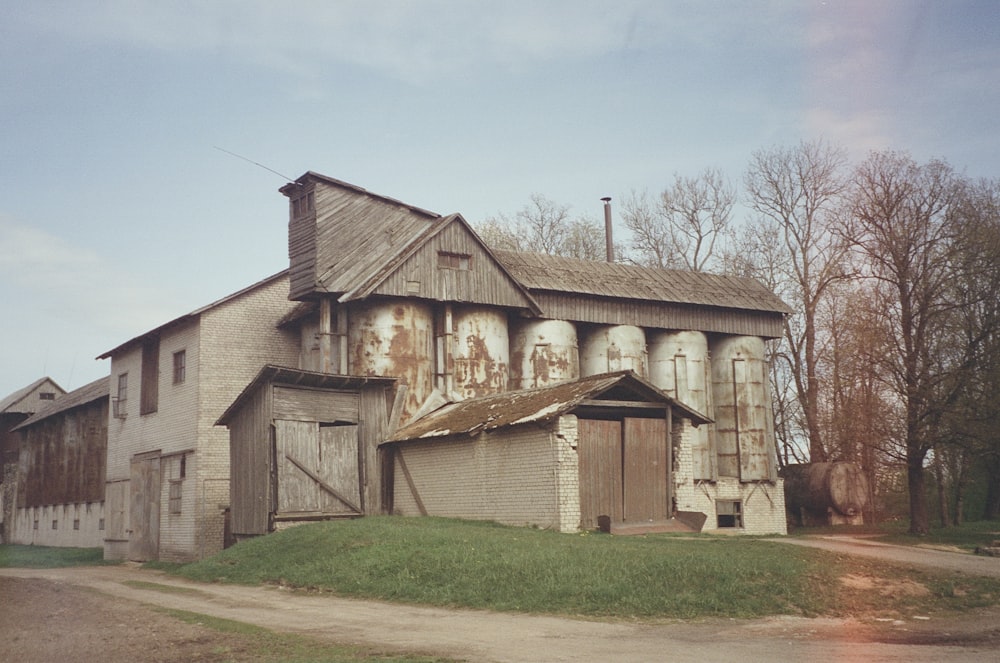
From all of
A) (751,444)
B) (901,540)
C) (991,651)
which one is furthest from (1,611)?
(751,444)

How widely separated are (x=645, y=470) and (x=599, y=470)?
1693mm

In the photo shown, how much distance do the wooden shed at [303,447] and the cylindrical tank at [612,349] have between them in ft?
28.3

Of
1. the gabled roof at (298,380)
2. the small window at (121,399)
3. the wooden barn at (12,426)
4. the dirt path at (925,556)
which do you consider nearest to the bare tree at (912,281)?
the dirt path at (925,556)

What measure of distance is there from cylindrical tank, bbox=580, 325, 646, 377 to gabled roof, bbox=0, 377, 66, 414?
38.5 m

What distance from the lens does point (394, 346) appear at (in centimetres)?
2872

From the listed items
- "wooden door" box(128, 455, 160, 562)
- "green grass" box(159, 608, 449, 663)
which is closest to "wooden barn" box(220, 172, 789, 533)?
"wooden door" box(128, 455, 160, 562)

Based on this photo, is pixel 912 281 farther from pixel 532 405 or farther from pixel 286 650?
pixel 286 650

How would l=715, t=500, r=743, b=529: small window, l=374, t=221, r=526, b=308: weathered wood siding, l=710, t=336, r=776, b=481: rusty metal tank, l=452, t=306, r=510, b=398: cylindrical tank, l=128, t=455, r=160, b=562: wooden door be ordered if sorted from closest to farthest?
1. l=374, t=221, r=526, b=308: weathered wood siding
2. l=452, t=306, r=510, b=398: cylindrical tank
3. l=128, t=455, r=160, b=562: wooden door
4. l=715, t=500, r=743, b=529: small window
5. l=710, t=336, r=776, b=481: rusty metal tank

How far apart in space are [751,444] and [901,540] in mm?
8133

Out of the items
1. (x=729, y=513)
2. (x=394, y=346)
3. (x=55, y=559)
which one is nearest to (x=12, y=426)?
(x=55, y=559)

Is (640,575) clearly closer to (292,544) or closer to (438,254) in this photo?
(292,544)

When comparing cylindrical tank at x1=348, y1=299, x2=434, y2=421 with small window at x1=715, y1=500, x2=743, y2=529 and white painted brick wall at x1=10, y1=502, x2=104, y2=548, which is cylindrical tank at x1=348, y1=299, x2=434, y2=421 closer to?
small window at x1=715, y1=500, x2=743, y2=529

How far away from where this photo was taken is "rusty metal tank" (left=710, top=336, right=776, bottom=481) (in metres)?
34.5

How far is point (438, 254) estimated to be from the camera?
2980 cm
